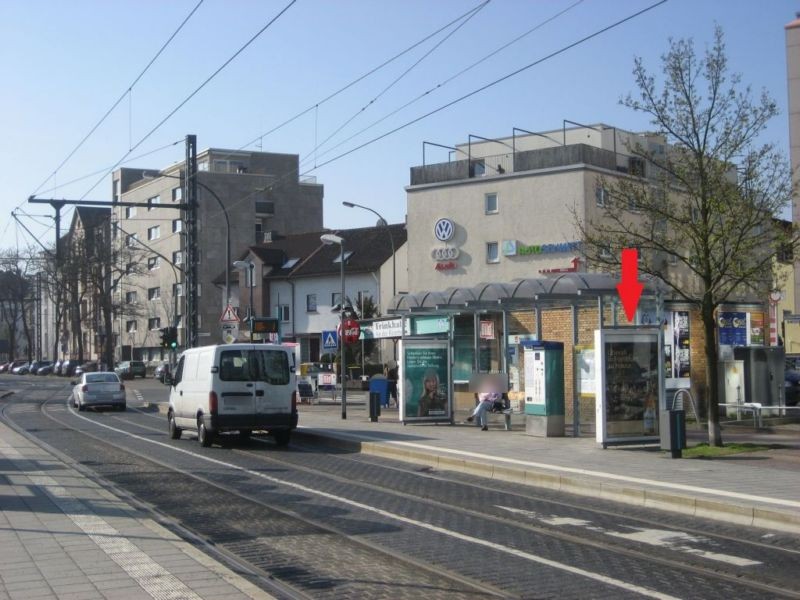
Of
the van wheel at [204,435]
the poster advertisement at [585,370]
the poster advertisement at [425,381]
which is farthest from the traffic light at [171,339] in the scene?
the poster advertisement at [585,370]

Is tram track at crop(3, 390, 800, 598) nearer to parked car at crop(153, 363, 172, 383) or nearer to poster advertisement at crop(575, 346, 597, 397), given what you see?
poster advertisement at crop(575, 346, 597, 397)

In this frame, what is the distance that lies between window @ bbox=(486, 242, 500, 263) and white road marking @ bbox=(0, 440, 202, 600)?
4122 centimetres

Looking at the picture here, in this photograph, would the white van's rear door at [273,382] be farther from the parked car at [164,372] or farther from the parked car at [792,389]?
the parked car at [792,389]

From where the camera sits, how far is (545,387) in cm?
2180

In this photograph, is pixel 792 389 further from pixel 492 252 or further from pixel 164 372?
pixel 492 252

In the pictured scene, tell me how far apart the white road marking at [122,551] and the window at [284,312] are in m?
57.8

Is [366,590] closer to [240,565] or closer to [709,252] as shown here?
[240,565]

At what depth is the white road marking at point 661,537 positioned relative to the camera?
9695 mm

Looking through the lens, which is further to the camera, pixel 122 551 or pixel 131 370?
pixel 131 370

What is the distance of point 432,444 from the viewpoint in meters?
20.8

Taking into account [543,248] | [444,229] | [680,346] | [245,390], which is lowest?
[245,390]

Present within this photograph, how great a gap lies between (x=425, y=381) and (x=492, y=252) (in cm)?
2931

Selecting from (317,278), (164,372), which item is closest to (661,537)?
(164,372)

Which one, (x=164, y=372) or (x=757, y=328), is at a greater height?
(x=757, y=328)
